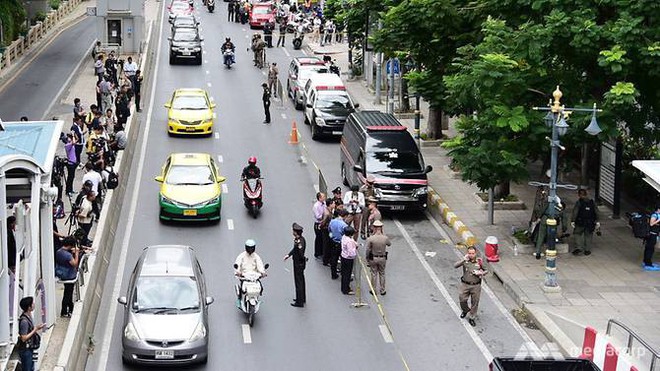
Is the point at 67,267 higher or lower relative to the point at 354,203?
lower

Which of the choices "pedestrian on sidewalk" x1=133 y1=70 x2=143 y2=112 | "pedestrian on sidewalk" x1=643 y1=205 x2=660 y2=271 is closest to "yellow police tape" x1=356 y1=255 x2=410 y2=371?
"pedestrian on sidewalk" x1=643 y1=205 x2=660 y2=271

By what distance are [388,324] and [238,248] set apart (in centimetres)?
640

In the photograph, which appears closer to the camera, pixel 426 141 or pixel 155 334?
pixel 155 334

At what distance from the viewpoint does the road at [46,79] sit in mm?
45469

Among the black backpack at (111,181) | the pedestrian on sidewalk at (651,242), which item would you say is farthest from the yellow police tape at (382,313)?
the black backpack at (111,181)

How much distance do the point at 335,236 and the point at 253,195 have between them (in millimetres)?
A: 6028

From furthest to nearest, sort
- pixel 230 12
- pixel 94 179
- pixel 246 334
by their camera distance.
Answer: pixel 230 12, pixel 94 179, pixel 246 334

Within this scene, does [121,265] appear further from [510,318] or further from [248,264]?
[510,318]

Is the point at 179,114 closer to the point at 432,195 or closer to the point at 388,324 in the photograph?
the point at 432,195

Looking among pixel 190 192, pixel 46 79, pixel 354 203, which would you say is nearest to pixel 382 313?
pixel 354 203

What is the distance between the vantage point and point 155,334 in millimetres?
19969

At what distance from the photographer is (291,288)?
2539 centimetres

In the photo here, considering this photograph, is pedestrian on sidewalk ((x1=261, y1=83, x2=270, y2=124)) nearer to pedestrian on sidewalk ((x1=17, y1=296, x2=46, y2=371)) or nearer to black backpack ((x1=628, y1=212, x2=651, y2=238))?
black backpack ((x1=628, y1=212, x2=651, y2=238))

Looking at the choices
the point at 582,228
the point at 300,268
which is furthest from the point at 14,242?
the point at 582,228
